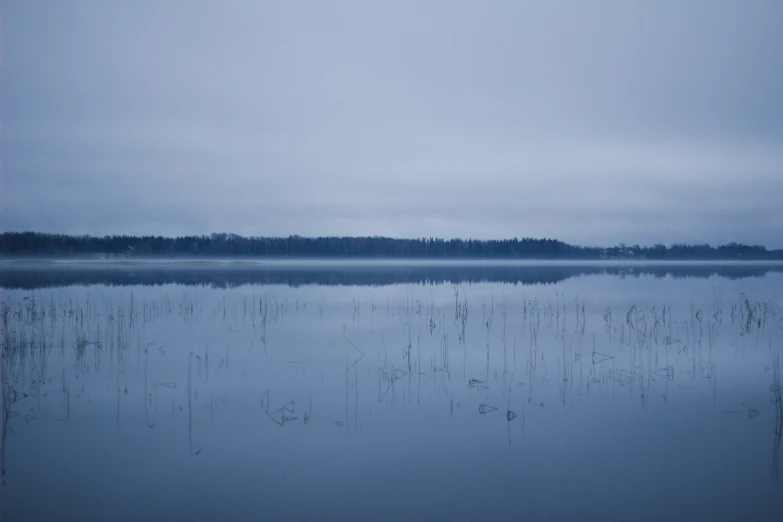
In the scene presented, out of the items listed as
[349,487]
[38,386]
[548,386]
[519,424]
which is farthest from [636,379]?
[38,386]

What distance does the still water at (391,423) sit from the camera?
4.34 metres

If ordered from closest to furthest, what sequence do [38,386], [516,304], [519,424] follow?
[519,424], [38,386], [516,304]

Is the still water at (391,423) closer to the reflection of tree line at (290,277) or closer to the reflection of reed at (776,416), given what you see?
the reflection of reed at (776,416)

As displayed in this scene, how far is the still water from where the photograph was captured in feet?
14.3

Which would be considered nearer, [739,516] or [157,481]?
[739,516]

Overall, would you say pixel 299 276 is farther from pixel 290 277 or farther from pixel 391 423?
pixel 391 423

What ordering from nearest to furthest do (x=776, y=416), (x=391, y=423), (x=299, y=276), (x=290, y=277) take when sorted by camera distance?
(x=391, y=423) < (x=776, y=416) < (x=290, y=277) < (x=299, y=276)

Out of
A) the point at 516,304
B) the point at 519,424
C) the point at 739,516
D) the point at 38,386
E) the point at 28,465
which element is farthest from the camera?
the point at 516,304

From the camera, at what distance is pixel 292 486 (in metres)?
4.56

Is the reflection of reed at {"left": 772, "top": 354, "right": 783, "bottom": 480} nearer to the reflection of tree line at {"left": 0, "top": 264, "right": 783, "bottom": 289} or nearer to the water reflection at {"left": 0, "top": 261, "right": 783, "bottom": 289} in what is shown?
the reflection of tree line at {"left": 0, "top": 264, "right": 783, "bottom": 289}

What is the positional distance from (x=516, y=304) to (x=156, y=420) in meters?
12.6

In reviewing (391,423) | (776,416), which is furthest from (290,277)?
(776,416)

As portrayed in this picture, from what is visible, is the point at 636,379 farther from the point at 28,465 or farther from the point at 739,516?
the point at 28,465

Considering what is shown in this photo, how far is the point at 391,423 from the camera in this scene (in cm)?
592
